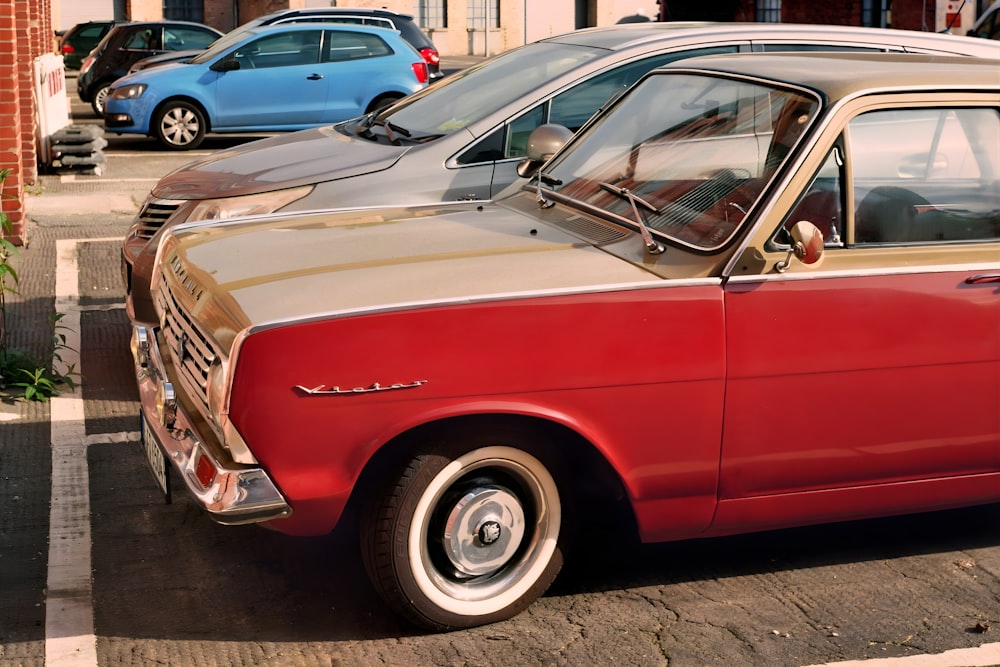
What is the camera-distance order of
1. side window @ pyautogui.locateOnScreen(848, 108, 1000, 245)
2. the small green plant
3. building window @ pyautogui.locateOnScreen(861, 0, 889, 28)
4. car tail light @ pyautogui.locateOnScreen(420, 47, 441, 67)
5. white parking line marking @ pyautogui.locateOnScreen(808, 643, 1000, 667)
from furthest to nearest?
building window @ pyautogui.locateOnScreen(861, 0, 889, 28)
car tail light @ pyautogui.locateOnScreen(420, 47, 441, 67)
the small green plant
side window @ pyautogui.locateOnScreen(848, 108, 1000, 245)
white parking line marking @ pyautogui.locateOnScreen(808, 643, 1000, 667)

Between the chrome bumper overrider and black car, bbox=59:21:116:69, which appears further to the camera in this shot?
black car, bbox=59:21:116:69

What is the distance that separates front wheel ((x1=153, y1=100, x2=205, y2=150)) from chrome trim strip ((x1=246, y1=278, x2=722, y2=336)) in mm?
13453

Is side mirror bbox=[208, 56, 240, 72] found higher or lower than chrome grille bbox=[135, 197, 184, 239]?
higher

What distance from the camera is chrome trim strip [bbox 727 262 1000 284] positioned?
4.16 metres

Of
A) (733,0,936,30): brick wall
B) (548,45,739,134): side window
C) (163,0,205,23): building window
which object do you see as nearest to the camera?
(548,45,739,134): side window

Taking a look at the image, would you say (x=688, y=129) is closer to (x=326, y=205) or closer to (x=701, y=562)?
(x=701, y=562)

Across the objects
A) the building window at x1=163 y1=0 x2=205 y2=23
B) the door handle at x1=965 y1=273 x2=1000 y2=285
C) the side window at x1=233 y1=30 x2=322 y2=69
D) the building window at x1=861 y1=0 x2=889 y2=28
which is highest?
the building window at x1=163 y1=0 x2=205 y2=23

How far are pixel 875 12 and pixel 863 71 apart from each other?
127 feet

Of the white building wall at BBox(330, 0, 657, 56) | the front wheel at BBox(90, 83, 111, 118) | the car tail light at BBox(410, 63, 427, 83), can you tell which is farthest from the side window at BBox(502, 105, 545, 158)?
the white building wall at BBox(330, 0, 657, 56)

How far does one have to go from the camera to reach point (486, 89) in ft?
24.3

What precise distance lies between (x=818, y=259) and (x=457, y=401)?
125cm

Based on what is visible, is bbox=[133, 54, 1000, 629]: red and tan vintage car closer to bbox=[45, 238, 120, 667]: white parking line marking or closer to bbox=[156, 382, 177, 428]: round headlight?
bbox=[156, 382, 177, 428]: round headlight

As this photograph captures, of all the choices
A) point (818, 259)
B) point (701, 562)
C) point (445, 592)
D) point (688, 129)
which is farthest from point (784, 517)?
point (688, 129)

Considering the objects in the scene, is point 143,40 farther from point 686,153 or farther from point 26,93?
point 686,153
